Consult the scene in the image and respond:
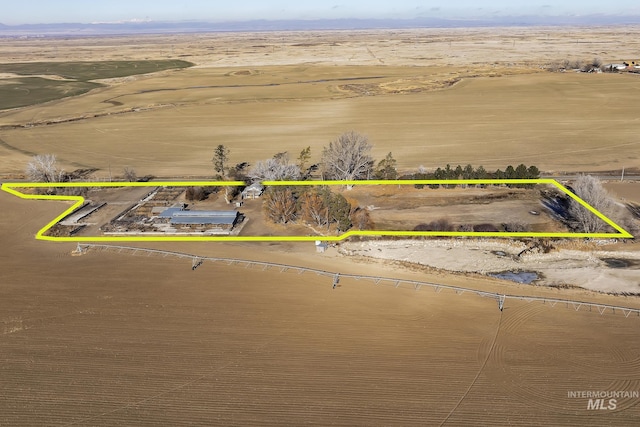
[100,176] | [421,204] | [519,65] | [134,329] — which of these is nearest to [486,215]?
[421,204]

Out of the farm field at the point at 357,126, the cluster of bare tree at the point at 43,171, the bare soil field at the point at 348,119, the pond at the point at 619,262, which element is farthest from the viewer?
the bare soil field at the point at 348,119

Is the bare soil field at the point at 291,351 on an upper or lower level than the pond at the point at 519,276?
lower

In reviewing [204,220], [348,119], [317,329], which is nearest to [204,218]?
[204,220]

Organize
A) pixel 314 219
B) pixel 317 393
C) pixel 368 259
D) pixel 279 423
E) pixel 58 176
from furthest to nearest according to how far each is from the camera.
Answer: pixel 58 176
pixel 314 219
pixel 368 259
pixel 317 393
pixel 279 423

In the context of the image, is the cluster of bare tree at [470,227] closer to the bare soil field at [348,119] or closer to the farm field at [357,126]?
the bare soil field at [348,119]

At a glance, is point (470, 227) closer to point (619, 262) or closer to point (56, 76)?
point (619, 262)

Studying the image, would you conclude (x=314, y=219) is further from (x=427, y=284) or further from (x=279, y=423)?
(x=279, y=423)

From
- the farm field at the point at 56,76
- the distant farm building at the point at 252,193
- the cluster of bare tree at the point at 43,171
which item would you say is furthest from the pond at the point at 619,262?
the farm field at the point at 56,76

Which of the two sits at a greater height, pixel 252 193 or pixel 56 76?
pixel 56 76
